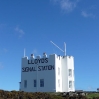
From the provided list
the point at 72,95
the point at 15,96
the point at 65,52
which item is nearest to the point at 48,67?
the point at 65,52

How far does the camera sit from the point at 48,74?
42.9m

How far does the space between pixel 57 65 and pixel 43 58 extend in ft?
9.25

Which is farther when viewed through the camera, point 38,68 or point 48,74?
point 38,68

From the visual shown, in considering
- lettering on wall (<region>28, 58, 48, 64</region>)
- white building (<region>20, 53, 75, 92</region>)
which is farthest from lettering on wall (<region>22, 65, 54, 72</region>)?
lettering on wall (<region>28, 58, 48, 64</region>)

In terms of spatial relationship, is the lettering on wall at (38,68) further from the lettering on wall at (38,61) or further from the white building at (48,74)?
the lettering on wall at (38,61)

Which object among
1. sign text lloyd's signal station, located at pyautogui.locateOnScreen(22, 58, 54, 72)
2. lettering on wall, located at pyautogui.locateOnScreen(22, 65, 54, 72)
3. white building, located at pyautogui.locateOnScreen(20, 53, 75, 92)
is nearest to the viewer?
white building, located at pyautogui.locateOnScreen(20, 53, 75, 92)

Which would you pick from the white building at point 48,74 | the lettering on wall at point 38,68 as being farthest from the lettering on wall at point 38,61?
the lettering on wall at point 38,68

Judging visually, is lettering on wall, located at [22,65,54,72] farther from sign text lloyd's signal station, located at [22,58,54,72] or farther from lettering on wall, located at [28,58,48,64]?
lettering on wall, located at [28,58,48,64]

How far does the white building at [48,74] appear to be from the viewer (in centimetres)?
4253

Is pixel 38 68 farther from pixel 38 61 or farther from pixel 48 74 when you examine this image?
pixel 48 74

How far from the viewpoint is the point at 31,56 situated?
149 feet

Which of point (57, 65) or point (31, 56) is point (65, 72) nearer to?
point (57, 65)

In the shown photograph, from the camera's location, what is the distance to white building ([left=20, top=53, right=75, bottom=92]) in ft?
140

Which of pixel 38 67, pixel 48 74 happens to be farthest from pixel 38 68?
pixel 48 74
